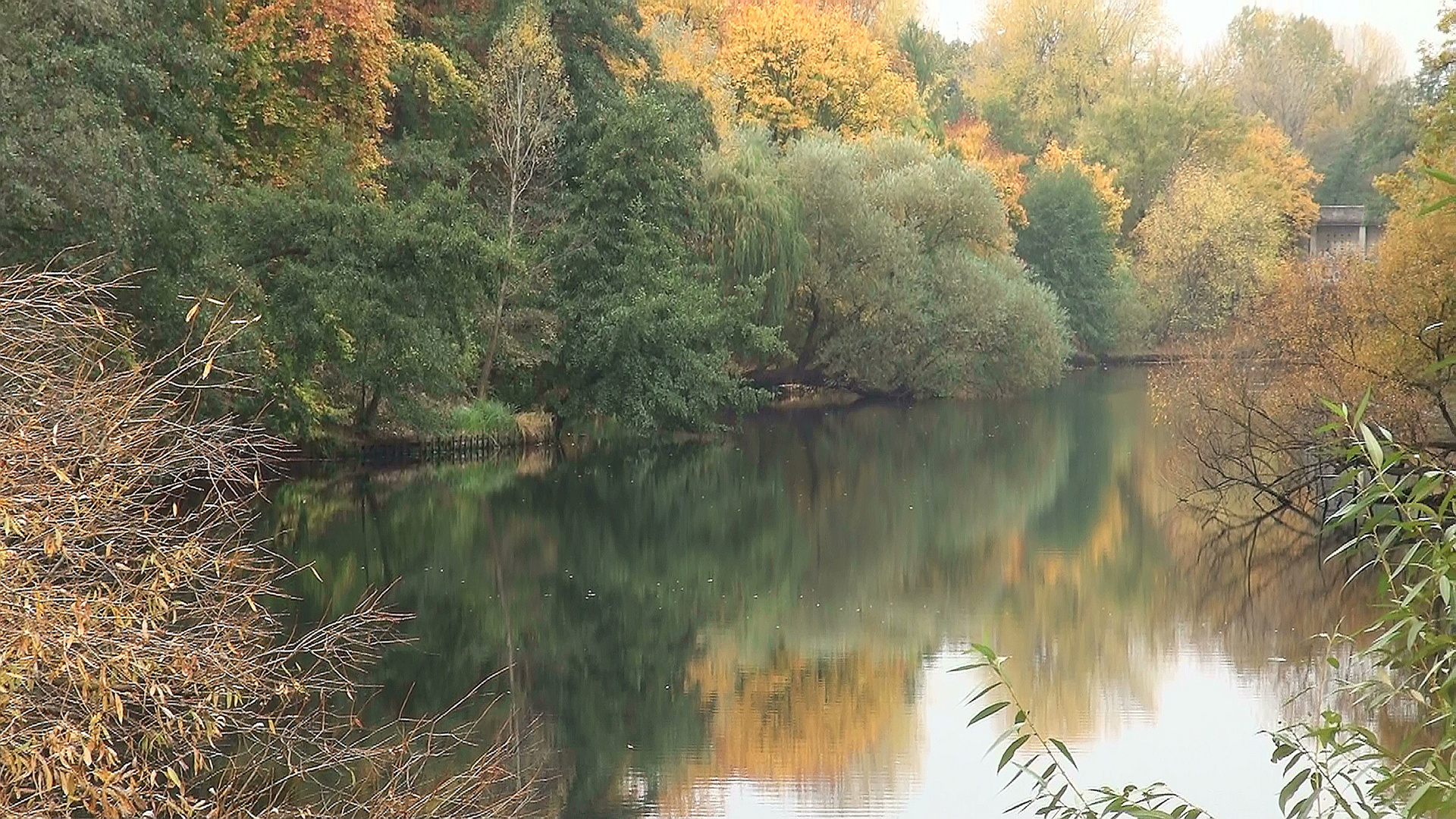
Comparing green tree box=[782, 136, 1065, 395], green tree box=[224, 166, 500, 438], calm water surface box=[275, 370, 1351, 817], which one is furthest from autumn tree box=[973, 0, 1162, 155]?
green tree box=[224, 166, 500, 438]

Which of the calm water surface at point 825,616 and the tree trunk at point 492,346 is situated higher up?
the tree trunk at point 492,346

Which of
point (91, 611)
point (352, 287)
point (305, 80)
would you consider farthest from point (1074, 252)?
point (91, 611)

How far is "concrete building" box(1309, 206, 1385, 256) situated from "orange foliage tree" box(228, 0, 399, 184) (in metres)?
39.8

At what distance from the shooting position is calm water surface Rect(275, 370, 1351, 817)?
10336 millimetres

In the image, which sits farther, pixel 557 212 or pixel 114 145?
pixel 557 212

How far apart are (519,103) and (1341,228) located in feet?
129

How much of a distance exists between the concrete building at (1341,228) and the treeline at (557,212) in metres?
9.11

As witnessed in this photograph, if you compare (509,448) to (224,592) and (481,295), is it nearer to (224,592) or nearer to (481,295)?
(481,295)

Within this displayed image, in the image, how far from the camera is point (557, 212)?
26.6m

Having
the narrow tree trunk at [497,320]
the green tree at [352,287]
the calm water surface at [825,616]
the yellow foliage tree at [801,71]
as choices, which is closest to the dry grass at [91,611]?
the calm water surface at [825,616]

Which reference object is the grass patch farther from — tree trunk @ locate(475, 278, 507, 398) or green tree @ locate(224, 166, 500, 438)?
green tree @ locate(224, 166, 500, 438)

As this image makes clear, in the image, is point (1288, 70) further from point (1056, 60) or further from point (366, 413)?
point (366, 413)

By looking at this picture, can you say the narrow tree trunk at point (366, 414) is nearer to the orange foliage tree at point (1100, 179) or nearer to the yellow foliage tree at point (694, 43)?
the yellow foliage tree at point (694, 43)

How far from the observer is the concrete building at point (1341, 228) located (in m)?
55.5
